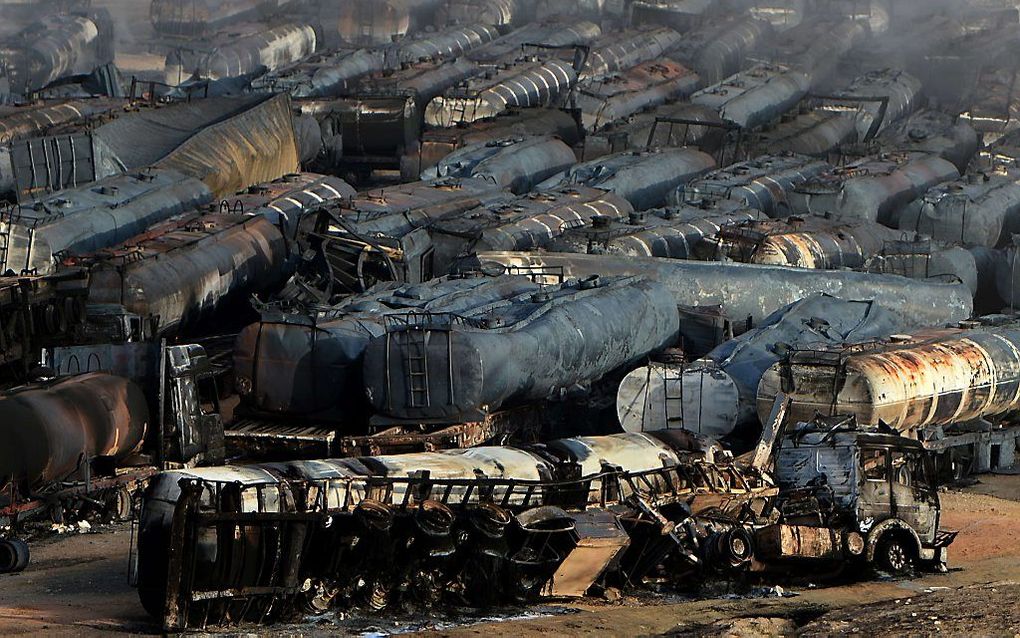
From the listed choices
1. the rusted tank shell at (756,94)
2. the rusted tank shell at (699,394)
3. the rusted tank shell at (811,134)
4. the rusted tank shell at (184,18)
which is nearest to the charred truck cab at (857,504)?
the rusted tank shell at (699,394)

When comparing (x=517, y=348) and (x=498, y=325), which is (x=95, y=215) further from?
(x=517, y=348)

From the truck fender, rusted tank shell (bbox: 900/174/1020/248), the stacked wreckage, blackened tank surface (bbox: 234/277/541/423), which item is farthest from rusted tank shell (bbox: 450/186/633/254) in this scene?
the truck fender

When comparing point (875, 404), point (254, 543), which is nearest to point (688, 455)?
point (875, 404)

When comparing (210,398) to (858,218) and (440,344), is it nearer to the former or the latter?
(440,344)

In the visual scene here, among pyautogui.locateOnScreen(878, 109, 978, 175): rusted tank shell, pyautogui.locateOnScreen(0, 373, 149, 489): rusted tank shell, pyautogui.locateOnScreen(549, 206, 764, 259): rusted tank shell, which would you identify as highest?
pyautogui.locateOnScreen(878, 109, 978, 175): rusted tank shell

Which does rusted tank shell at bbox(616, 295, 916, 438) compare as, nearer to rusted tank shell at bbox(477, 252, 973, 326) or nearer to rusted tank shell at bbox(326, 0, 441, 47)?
rusted tank shell at bbox(477, 252, 973, 326)

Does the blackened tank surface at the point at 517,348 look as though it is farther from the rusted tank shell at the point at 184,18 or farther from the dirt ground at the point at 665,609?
the rusted tank shell at the point at 184,18
